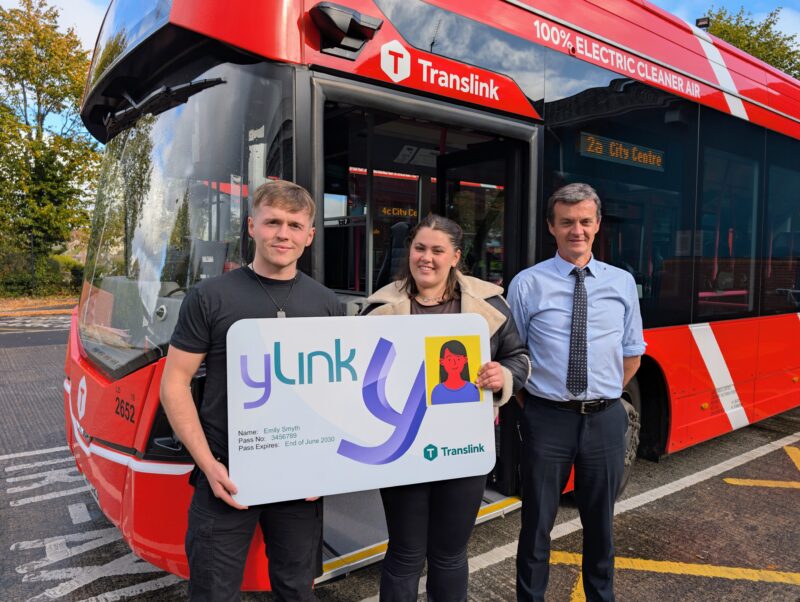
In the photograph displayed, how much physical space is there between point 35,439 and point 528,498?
4786mm

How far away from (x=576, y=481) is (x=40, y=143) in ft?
66.9

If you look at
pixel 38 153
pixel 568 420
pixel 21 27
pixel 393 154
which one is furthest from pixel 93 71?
pixel 21 27

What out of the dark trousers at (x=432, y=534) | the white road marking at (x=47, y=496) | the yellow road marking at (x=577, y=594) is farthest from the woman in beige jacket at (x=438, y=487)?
the white road marking at (x=47, y=496)

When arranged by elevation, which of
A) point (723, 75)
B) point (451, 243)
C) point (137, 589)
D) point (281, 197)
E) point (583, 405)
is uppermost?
point (723, 75)

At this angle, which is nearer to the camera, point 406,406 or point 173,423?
point 173,423

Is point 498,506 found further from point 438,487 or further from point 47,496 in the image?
point 47,496

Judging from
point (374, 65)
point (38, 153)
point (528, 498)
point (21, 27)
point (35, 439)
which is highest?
point (21, 27)

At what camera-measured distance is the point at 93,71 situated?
3.07 m

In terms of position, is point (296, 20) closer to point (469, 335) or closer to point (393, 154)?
point (469, 335)

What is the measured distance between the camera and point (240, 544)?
1857 mm

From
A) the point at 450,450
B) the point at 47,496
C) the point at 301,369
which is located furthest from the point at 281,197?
the point at 47,496

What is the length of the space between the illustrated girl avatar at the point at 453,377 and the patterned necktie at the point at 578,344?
0.48 metres

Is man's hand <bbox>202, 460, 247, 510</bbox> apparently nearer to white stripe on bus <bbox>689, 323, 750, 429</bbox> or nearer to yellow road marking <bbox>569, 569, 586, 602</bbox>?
yellow road marking <bbox>569, 569, 586, 602</bbox>

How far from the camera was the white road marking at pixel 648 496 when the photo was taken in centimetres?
314
